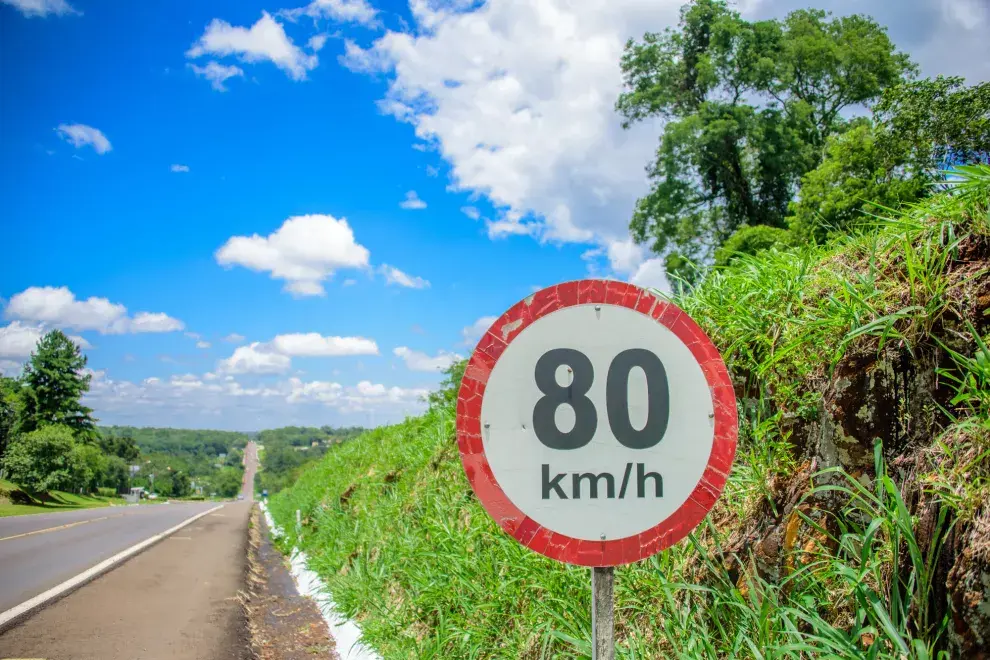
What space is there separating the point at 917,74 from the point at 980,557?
1233 inches

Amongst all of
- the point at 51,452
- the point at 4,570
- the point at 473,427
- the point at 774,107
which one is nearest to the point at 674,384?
the point at 473,427

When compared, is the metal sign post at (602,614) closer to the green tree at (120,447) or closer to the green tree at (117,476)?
the green tree at (117,476)

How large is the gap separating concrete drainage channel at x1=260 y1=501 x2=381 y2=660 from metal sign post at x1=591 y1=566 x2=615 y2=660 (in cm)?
303

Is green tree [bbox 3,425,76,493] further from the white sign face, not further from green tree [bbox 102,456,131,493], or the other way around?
the white sign face

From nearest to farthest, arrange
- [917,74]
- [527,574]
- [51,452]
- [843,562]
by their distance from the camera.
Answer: [843,562] < [527,574] < [917,74] < [51,452]

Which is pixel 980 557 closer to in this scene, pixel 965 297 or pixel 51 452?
pixel 965 297

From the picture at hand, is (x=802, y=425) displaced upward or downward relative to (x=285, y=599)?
upward

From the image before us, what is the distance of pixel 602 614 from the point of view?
1963 millimetres

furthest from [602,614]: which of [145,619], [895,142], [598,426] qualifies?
[895,142]

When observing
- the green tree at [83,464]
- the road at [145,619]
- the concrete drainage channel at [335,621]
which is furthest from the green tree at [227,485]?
the concrete drainage channel at [335,621]

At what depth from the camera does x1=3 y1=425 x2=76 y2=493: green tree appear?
55188 mm

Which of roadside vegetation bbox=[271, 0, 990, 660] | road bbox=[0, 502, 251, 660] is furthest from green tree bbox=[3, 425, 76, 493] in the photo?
roadside vegetation bbox=[271, 0, 990, 660]

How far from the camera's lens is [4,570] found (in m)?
8.76

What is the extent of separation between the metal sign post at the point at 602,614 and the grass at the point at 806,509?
626 millimetres
